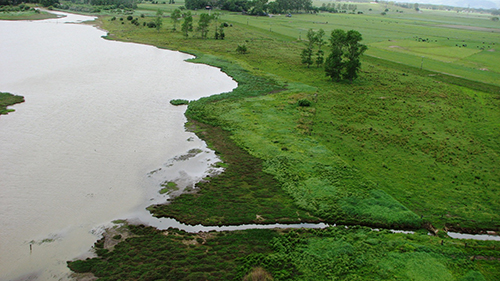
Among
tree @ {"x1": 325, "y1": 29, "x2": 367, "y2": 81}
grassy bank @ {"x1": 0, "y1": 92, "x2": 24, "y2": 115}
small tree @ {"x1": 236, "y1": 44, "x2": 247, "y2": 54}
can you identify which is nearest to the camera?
grassy bank @ {"x1": 0, "y1": 92, "x2": 24, "y2": 115}

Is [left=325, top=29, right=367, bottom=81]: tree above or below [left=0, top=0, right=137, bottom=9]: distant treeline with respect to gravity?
below

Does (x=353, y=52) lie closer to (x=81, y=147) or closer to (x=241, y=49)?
(x=241, y=49)

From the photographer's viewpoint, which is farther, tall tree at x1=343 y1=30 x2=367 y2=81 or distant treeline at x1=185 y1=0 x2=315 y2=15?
distant treeline at x1=185 y1=0 x2=315 y2=15

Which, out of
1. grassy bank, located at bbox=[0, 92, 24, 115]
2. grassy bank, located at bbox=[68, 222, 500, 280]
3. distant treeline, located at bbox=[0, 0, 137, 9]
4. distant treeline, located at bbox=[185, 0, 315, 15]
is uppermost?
distant treeline, located at bbox=[185, 0, 315, 15]

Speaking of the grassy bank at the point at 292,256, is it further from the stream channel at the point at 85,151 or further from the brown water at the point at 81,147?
the brown water at the point at 81,147

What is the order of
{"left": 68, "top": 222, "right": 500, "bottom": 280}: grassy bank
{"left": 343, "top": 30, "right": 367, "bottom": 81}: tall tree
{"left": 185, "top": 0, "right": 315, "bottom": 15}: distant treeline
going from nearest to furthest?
{"left": 68, "top": 222, "right": 500, "bottom": 280}: grassy bank
{"left": 343, "top": 30, "right": 367, "bottom": 81}: tall tree
{"left": 185, "top": 0, "right": 315, "bottom": 15}: distant treeline

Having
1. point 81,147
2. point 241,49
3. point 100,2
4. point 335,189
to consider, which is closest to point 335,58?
point 241,49

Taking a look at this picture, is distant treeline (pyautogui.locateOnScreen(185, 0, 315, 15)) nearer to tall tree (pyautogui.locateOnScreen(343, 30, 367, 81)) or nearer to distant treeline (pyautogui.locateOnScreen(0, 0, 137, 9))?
distant treeline (pyautogui.locateOnScreen(0, 0, 137, 9))

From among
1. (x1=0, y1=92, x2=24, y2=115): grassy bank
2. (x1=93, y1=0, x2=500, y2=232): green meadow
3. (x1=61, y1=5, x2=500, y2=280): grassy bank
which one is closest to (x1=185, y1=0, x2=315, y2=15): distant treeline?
(x1=93, y1=0, x2=500, y2=232): green meadow
